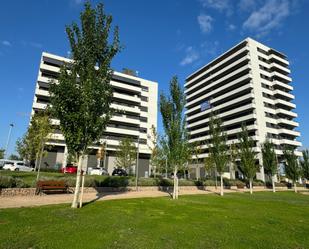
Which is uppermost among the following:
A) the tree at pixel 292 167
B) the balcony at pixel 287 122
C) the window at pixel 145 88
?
the window at pixel 145 88

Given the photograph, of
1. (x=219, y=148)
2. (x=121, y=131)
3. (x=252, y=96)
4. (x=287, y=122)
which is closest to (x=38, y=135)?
(x=219, y=148)

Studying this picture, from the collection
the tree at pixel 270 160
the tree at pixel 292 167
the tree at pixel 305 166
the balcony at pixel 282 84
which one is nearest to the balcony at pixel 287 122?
the balcony at pixel 282 84

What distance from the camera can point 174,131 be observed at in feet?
67.6

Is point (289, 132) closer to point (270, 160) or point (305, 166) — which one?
point (305, 166)

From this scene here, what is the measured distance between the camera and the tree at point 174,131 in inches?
809

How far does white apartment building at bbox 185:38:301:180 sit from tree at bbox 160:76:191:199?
4051cm

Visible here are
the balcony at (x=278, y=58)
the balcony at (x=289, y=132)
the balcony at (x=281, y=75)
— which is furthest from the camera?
the balcony at (x=278, y=58)

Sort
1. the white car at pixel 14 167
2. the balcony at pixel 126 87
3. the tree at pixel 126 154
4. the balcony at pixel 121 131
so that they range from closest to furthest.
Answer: the white car at pixel 14 167
the tree at pixel 126 154
the balcony at pixel 121 131
the balcony at pixel 126 87

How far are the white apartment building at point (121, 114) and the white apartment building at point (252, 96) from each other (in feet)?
48.6

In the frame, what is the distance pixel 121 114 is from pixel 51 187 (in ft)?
125

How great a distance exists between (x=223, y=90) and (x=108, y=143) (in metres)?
41.3

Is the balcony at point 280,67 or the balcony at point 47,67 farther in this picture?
the balcony at point 280,67

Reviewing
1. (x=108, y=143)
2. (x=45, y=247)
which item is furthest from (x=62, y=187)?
(x=108, y=143)

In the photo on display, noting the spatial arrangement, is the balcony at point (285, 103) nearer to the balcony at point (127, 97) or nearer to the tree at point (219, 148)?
the balcony at point (127, 97)
